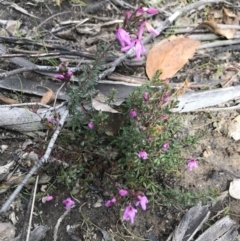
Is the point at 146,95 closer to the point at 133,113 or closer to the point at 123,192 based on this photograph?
the point at 133,113

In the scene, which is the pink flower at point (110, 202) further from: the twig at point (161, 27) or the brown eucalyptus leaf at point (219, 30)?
Result: the brown eucalyptus leaf at point (219, 30)

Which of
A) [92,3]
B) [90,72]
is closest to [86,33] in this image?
[92,3]

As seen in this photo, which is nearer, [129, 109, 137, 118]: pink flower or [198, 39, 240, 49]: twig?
[129, 109, 137, 118]: pink flower

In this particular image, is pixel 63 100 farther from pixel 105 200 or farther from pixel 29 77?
pixel 105 200

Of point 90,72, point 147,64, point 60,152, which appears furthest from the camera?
point 147,64

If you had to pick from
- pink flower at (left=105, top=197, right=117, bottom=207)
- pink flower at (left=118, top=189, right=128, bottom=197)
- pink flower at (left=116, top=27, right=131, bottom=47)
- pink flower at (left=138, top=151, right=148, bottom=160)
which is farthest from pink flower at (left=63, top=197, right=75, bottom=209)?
pink flower at (left=116, top=27, right=131, bottom=47)

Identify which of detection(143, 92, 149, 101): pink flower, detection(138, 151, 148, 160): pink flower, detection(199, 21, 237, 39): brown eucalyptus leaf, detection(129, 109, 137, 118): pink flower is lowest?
detection(138, 151, 148, 160): pink flower

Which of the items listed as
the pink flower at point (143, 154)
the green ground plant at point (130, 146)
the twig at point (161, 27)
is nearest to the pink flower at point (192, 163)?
the green ground plant at point (130, 146)

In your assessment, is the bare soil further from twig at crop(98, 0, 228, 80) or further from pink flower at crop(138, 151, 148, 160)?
twig at crop(98, 0, 228, 80)

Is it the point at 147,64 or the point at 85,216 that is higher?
the point at 147,64
